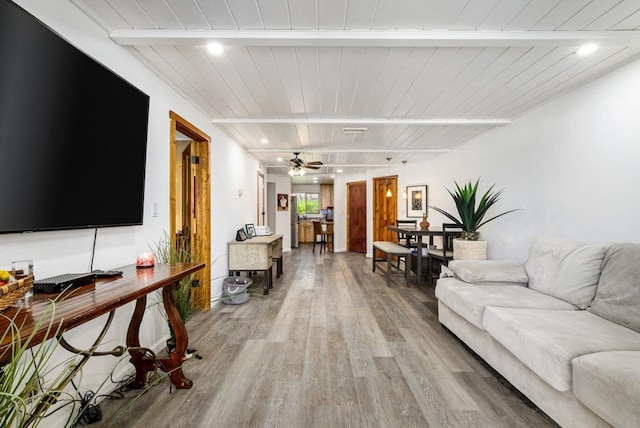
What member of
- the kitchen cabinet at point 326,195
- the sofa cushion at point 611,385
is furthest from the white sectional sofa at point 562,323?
the kitchen cabinet at point 326,195

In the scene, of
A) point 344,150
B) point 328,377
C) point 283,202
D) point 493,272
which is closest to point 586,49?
point 493,272

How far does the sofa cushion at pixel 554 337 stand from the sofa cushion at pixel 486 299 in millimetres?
110

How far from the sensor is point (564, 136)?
2.73 metres

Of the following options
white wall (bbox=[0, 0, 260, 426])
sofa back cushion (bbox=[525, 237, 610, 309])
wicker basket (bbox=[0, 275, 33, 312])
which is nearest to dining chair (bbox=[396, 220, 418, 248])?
sofa back cushion (bbox=[525, 237, 610, 309])

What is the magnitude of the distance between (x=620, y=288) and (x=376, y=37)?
2.30 m

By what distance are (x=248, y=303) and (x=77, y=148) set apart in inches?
106

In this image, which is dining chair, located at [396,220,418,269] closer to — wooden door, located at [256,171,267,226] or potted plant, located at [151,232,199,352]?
wooden door, located at [256,171,267,226]

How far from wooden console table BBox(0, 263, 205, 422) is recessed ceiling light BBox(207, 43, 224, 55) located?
1.55 metres

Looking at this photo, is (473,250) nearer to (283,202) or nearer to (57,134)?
(57,134)

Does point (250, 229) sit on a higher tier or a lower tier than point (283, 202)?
lower

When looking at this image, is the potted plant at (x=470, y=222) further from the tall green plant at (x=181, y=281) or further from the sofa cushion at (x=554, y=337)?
the tall green plant at (x=181, y=281)

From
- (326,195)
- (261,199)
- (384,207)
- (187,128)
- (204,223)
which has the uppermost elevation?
(187,128)

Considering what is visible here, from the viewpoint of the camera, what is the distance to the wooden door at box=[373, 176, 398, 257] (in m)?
7.11

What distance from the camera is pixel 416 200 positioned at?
6477 mm
